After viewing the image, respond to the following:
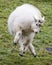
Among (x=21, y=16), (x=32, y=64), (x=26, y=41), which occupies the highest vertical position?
(x=21, y=16)

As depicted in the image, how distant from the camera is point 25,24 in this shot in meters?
7.14

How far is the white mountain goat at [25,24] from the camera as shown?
22.8 ft

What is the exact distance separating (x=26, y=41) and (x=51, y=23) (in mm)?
4794

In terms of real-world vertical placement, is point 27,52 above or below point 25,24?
below

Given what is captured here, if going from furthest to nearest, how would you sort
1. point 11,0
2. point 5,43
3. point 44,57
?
point 11,0, point 5,43, point 44,57

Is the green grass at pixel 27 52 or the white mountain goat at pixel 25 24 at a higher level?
the white mountain goat at pixel 25 24

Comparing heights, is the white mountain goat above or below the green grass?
above

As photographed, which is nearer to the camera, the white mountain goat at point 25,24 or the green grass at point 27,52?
the white mountain goat at point 25,24

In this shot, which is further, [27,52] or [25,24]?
[27,52]

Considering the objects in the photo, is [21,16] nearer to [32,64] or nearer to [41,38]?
[32,64]

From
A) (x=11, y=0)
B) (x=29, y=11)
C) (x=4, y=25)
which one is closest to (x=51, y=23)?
(x=4, y=25)

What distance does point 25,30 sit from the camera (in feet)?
23.7

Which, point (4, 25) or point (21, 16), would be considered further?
point (4, 25)

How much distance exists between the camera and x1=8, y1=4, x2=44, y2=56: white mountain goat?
6937 mm
